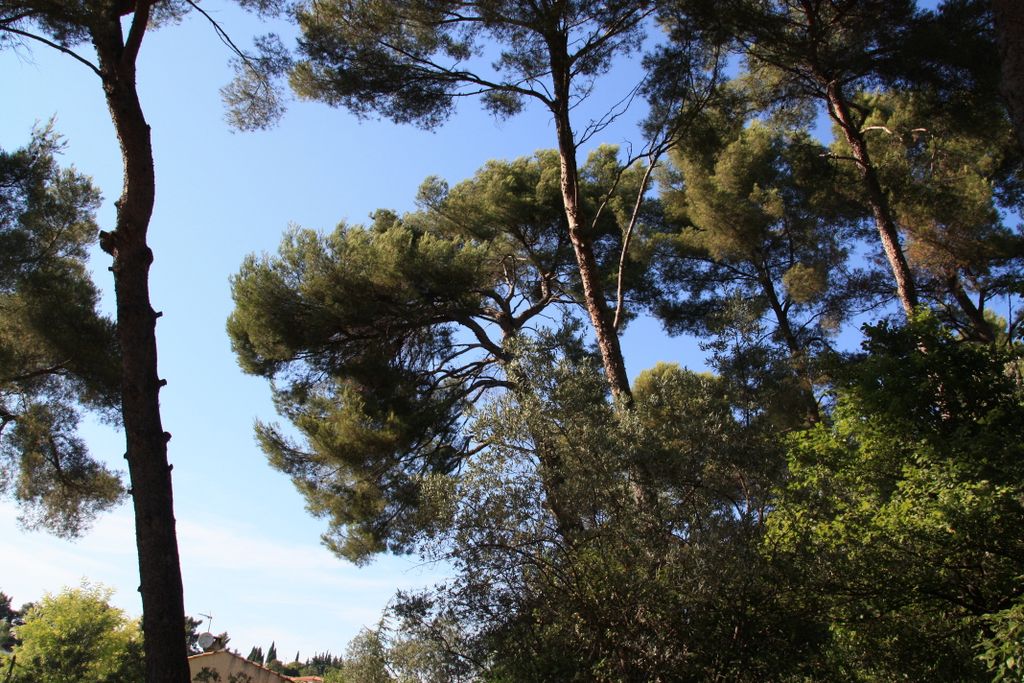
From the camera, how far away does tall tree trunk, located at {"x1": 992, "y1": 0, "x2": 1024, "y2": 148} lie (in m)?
5.35

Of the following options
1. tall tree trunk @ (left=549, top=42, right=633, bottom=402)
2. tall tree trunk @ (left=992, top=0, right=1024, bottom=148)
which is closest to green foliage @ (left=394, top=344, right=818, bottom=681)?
tall tree trunk @ (left=549, top=42, right=633, bottom=402)

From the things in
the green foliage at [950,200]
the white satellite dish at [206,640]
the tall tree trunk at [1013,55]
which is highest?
the green foliage at [950,200]

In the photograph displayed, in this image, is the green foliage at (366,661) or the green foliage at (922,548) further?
the green foliage at (366,661)

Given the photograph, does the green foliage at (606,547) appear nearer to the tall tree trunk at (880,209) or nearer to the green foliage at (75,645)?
the tall tree trunk at (880,209)

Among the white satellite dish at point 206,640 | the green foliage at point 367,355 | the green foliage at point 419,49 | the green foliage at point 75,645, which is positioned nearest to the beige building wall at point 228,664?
the green foliage at point 75,645

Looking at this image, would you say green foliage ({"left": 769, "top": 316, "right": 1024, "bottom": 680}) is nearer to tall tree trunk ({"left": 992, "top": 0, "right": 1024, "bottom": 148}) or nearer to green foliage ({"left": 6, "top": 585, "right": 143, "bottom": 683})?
tall tree trunk ({"left": 992, "top": 0, "right": 1024, "bottom": 148})

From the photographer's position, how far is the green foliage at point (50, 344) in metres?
9.44

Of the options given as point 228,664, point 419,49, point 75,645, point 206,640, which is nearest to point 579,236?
point 419,49

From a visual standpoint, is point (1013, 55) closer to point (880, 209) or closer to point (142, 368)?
point (880, 209)

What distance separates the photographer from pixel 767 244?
12203 mm

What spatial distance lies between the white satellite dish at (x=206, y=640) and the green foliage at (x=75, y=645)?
238 cm

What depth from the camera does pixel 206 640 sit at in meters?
13.2

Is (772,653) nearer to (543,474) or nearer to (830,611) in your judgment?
(830,611)

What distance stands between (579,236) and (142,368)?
14.7ft
